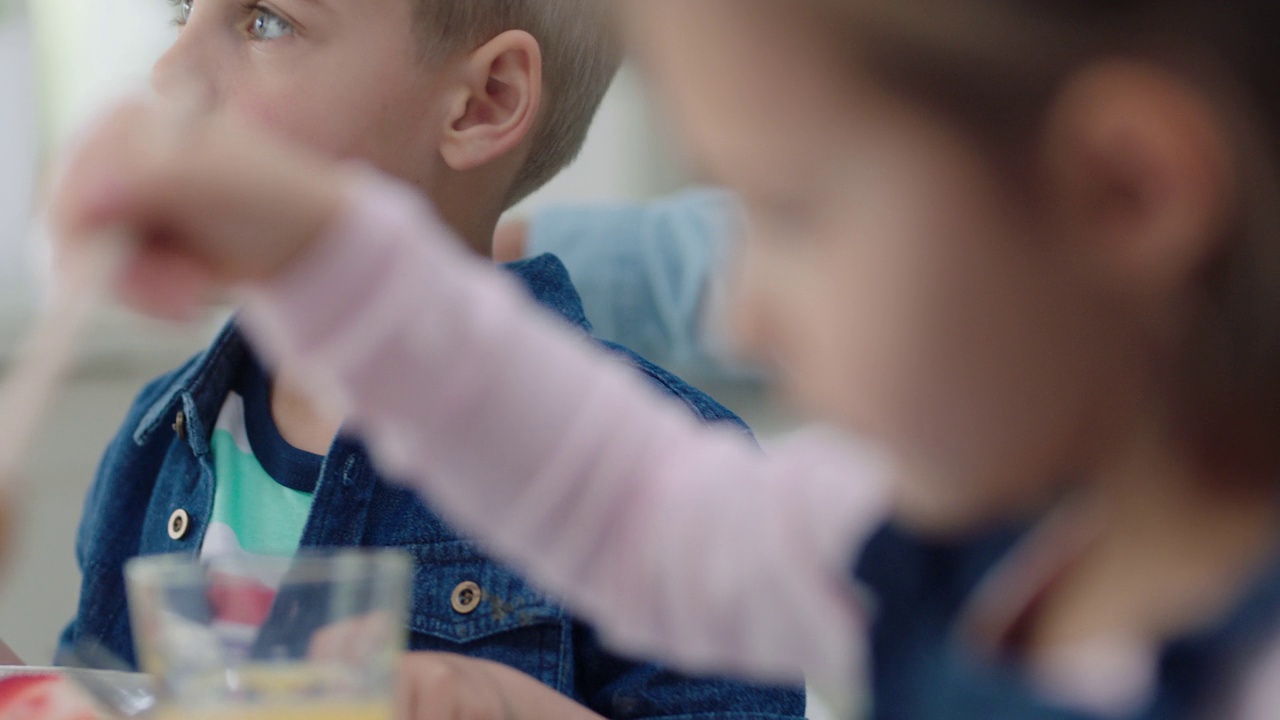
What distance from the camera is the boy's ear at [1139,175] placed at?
0.37 m

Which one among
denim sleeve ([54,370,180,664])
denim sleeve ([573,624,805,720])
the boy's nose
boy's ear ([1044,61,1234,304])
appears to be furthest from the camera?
denim sleeve ([54,370,180,664])

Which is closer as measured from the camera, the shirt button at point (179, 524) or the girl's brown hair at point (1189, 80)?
the girl's brown hair at point (1189, 80)

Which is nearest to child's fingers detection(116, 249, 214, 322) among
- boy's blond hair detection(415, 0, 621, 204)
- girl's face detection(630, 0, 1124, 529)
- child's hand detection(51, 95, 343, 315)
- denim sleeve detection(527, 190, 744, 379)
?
child's hand detection(51, 95, 343, 315)

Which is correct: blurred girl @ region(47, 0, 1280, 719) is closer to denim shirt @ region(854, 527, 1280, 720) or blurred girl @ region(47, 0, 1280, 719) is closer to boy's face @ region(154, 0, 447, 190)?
denim shirt @ region(854, 527, 1280, 720)

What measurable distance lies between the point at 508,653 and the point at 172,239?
0.50 metres

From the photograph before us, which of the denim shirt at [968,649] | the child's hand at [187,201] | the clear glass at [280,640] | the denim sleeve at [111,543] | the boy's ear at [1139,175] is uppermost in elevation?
the boy's ear at [1139,175]

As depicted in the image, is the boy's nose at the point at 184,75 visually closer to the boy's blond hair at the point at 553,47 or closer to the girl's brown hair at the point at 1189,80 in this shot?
the boy's blond hair at the point at 553,47

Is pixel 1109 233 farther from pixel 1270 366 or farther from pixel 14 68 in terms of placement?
pixel 14 68

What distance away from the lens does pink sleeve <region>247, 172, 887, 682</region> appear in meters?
0.46

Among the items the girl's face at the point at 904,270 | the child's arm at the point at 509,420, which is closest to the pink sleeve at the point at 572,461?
the child's arm at the point at 509,420

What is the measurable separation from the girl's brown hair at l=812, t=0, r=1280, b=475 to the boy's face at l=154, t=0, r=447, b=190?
0.62 meters

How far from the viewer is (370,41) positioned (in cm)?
97

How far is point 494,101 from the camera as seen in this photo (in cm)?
103

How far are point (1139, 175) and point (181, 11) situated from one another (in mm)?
854
